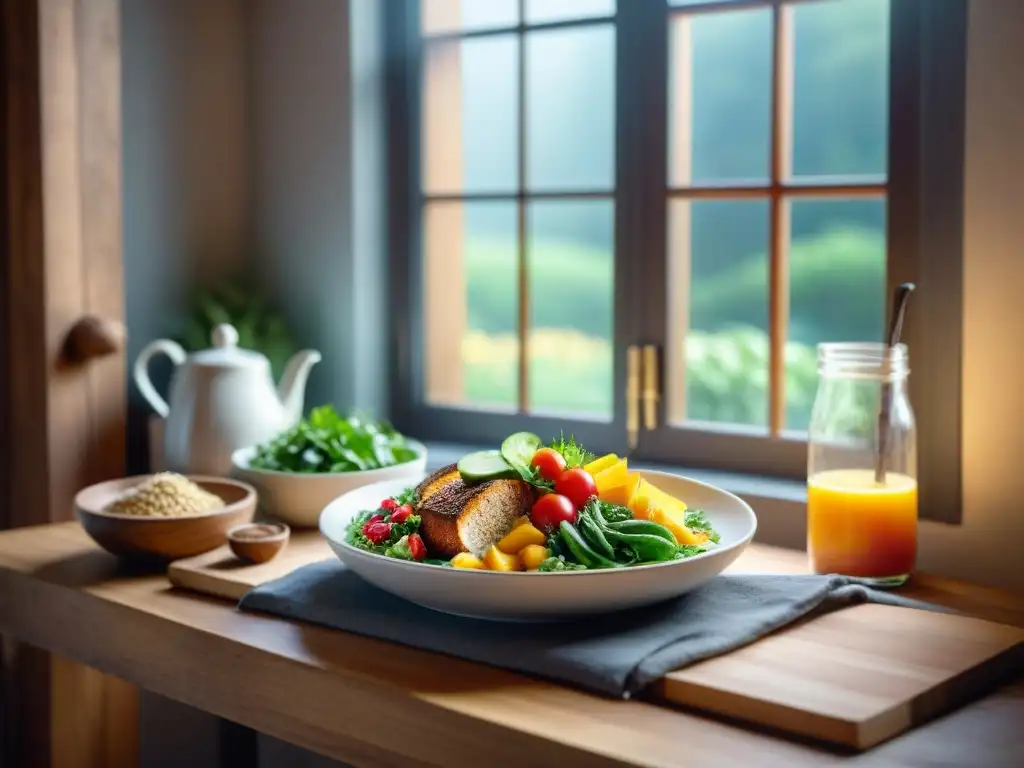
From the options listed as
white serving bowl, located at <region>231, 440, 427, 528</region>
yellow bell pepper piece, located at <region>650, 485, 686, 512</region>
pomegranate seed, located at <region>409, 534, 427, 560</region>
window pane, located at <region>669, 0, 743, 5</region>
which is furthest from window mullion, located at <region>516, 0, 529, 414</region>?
pomegranate seed, located at <region>409, 534, 427, 560</region>

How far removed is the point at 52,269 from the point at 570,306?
0.94 meters

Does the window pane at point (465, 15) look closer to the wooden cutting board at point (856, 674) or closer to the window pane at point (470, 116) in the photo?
the window pane at point (470, 116)

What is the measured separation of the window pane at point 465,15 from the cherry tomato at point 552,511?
1191mm

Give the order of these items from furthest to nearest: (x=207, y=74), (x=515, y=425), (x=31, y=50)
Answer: (x=207, y=74)
(x=515, y=425)
(x=31, y=50)

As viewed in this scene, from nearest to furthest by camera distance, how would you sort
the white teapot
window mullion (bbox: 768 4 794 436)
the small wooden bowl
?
the small wooden bowl, window mullion (bbox: 768 4 794 436), the white teapot

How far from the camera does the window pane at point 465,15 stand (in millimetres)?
2279

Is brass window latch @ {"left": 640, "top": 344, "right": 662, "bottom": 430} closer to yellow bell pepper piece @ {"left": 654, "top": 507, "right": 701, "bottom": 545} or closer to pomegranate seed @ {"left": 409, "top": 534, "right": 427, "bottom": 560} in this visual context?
yellow bell pepper piece @ {"left": 654, "top": 507, "right": 701, "bottom": 545}

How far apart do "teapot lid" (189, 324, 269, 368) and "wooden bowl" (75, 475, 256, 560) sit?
1.12ft

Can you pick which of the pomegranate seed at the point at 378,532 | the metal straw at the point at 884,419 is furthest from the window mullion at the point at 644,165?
the pomegranate seed at the point at 378,532

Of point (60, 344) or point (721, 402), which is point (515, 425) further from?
point (60, 344)

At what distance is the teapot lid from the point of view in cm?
200

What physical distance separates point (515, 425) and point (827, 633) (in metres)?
1.04

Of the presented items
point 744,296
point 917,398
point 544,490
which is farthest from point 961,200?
point 744,296

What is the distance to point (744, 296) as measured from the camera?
9.38 ft
